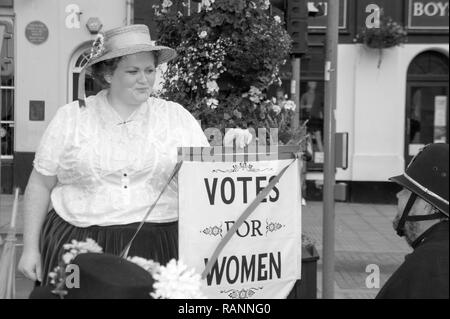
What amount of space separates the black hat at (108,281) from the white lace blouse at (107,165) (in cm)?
77

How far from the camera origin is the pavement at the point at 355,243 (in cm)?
598

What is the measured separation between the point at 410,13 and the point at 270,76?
330 inches

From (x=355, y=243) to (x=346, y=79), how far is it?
4.38m

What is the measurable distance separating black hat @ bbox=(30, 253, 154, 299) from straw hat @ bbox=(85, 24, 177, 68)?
1.07 meters

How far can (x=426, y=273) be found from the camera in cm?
164

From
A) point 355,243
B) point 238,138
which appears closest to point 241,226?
point 238,138

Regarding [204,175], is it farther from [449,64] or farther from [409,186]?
[449,64]

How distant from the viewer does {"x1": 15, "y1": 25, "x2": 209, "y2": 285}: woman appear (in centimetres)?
251

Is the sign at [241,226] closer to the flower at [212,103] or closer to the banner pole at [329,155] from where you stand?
the flower at [212,103]

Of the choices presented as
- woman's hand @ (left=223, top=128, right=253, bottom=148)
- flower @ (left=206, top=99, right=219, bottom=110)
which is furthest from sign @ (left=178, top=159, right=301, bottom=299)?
flower @ (left=206, top=99, right=219, bottom=110)

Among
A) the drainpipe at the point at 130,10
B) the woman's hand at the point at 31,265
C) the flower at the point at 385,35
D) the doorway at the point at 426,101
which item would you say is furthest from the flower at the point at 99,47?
the doorway at the point at 426,101

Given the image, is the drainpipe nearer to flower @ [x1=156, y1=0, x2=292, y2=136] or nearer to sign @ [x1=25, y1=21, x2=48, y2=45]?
sign @ [x1=25, y1=21, x2=48, y2=45]

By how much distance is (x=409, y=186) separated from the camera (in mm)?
1818
